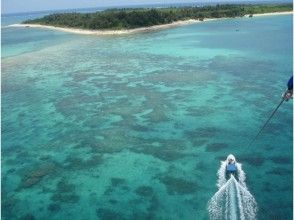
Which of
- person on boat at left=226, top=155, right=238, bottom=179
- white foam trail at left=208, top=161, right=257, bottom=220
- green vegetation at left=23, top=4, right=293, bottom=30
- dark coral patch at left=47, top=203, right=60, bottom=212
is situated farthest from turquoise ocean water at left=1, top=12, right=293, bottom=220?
green vegetation at left=23, top=4, right=293, bottom=30

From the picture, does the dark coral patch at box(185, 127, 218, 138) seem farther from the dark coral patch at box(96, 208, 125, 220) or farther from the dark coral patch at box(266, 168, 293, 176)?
the dark coral patch at box(96, 208, 125, 220)

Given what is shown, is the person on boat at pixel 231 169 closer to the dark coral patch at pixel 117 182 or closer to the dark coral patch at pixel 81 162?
the dark coral patch at pixel 117 182

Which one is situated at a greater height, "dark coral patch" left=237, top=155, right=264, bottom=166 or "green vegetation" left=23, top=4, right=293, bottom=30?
"green vegetation" left=23, top=4, right=293, bottom=30

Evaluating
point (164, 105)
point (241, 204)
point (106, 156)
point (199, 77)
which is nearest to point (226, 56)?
point (199, 77)

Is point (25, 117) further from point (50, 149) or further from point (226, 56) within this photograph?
point (226, 56)

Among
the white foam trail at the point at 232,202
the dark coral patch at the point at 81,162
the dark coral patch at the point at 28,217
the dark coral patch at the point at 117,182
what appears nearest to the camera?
the white foam trail at the point at 232,202

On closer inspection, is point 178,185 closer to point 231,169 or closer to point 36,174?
point 231,169

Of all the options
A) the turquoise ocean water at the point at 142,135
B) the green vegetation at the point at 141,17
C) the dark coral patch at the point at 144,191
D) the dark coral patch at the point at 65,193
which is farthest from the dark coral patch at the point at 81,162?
the green vegetation at the point at 141,17
